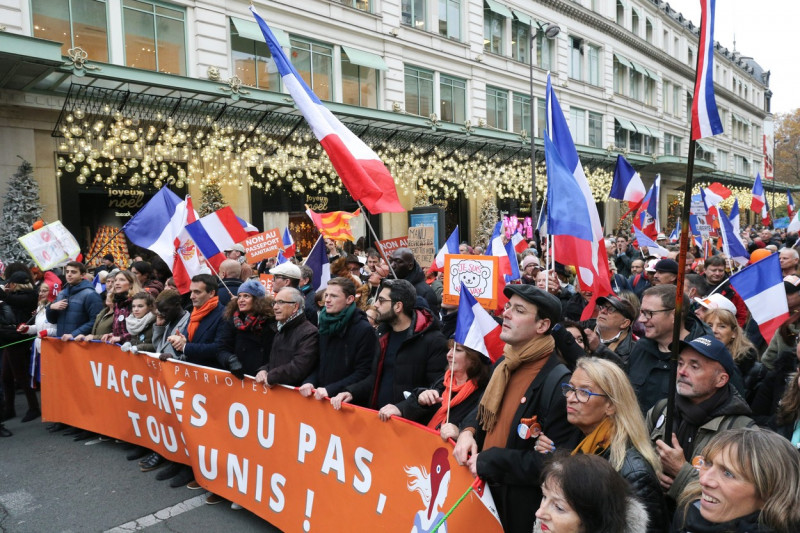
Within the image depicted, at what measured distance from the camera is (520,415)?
9.52 ft

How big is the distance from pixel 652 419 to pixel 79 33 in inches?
653

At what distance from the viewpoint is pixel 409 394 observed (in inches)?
160

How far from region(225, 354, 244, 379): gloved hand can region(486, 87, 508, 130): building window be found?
24.3 metres

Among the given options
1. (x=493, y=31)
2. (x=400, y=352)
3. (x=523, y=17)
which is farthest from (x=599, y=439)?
(x=523, y=17)

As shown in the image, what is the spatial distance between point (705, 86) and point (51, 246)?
9.04 metres

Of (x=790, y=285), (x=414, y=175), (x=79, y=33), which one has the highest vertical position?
(x=79, y=33)

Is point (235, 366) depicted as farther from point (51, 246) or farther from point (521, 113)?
point (521, 113)

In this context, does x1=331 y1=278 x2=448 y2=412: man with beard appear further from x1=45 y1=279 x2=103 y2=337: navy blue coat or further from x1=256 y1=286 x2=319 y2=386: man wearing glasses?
x1=45 y1=279 x2=103 y2=337: navy blue coat

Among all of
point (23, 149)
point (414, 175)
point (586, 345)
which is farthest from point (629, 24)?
point (586, 345)

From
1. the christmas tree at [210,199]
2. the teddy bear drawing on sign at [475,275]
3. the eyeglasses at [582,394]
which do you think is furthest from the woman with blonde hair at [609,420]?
the christmas tree at [210,199]

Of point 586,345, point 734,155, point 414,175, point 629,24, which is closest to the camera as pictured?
point 586,345

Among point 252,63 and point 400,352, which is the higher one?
point 252,63

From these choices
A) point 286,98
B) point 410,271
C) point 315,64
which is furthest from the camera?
point 315,64

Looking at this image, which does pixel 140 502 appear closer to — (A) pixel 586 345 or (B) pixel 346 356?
(B) pixel 346 356
